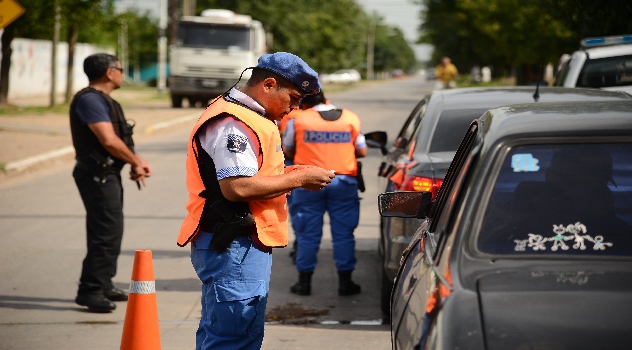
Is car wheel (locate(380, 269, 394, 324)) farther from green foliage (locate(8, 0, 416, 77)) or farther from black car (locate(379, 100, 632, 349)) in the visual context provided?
green foliage (locate(8, 0, 416, 77))

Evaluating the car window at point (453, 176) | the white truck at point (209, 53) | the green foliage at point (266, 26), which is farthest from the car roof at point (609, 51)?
the white truck at point (209, 53)

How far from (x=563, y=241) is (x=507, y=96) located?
4.52 metres

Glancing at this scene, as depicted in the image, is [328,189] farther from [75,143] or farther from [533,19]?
[533,19]

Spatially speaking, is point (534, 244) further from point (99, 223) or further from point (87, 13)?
→ point (87, 13)

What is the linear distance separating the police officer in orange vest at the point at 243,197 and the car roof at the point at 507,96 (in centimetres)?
341

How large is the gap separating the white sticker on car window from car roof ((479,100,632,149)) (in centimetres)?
7

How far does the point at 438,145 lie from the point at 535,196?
141 inches

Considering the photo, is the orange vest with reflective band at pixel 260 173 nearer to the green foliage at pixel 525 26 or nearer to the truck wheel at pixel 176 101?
the green foliage at pixel 525 26

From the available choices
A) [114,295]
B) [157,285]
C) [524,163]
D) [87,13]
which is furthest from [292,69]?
[87,13]

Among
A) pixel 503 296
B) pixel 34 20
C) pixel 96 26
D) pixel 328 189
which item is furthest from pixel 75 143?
pixel 96 26

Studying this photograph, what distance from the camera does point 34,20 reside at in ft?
104

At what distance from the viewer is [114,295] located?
8062mm

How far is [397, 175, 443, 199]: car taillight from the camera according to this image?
6762mm

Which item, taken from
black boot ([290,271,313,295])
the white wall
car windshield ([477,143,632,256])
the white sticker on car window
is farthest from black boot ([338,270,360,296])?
the white wall
